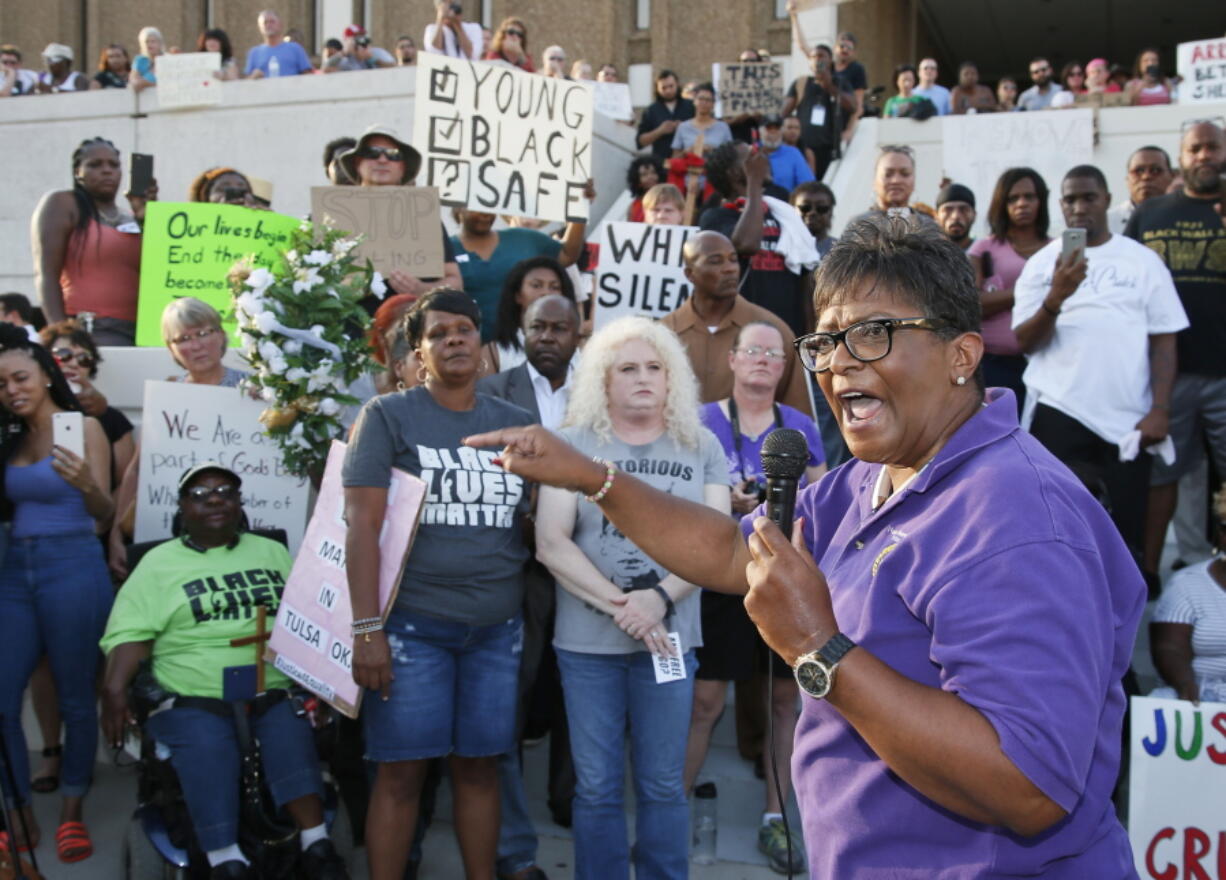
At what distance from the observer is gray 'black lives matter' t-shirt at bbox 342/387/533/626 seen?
13.5 feet

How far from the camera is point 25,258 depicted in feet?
44.1

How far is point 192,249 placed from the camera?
21.3ft

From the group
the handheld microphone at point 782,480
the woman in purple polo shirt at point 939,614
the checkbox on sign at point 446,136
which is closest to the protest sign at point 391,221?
the checkbox on sign at point 446,136

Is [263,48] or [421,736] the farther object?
[263,48]

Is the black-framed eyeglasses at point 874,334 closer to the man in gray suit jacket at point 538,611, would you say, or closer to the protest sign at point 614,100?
the man in gray suit jacket at point 538,611

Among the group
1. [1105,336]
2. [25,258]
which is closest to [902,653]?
[1105,336]

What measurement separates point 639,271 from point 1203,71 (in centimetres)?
754

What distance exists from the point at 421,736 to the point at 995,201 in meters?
3.98

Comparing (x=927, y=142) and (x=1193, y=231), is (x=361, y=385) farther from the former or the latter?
(x=927, y=142)

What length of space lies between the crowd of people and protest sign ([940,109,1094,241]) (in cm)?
439

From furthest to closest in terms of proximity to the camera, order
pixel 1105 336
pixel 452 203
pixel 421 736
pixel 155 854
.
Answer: pixel 452 203 < pixel 1105 336 < pixel 155 854 < pixel 421 736

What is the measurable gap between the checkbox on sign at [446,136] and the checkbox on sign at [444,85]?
0.37ft

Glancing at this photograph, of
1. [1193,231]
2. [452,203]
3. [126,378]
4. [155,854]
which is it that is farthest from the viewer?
[452,203]

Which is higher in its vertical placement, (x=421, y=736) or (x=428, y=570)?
(x=428, y=570)
